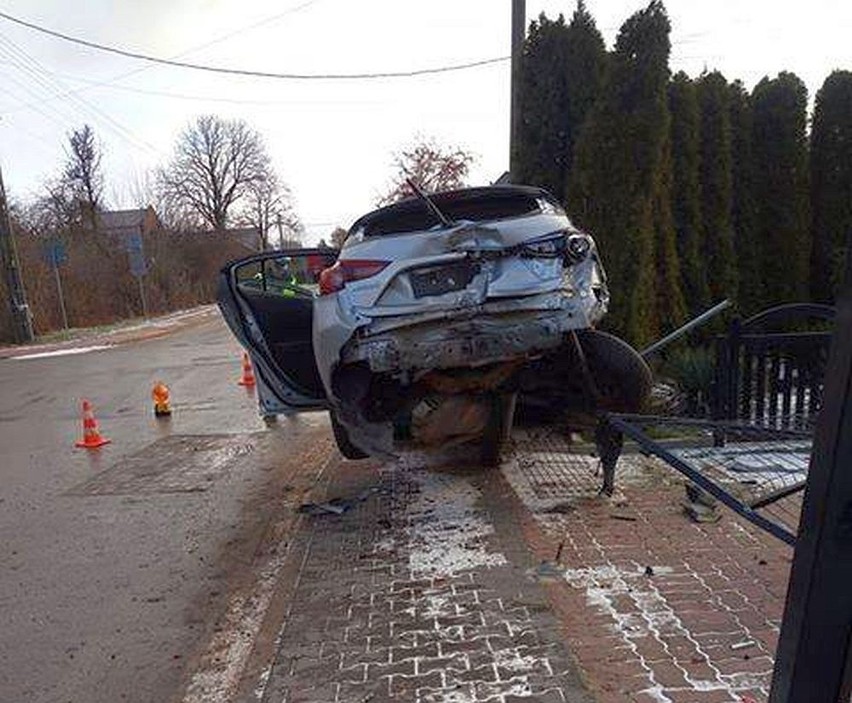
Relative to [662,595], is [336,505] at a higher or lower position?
lower

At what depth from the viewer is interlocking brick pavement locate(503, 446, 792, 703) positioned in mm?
3006

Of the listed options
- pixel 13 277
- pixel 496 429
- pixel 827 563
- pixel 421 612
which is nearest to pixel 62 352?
pixel 13 277

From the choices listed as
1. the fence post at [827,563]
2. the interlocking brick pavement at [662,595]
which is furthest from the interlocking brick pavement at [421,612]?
the fence post at [827,563]

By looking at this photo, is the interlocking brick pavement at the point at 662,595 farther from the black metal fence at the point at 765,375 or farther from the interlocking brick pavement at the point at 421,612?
the black metal fence at the point at 765,375

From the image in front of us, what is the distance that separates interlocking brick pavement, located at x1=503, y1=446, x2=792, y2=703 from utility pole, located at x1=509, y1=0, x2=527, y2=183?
5351mm

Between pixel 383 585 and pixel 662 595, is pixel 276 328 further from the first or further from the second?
pixel 662 595

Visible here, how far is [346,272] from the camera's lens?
479 centimetres

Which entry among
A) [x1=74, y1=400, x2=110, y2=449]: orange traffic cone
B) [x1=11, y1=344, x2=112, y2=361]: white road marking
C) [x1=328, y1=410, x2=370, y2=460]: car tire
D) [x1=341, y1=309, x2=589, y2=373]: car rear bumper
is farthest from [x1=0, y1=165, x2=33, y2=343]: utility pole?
[x1=341, y1=309, x2=589, y2=373]: car rear bumper

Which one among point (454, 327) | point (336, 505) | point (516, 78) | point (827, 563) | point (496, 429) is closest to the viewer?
point (827, 563)

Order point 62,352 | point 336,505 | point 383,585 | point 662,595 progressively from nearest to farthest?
1. point 662,595
2. point 383,585
3. point 336,505
4. point 62,352

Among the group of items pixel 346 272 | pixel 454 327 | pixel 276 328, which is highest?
pixel 346 272

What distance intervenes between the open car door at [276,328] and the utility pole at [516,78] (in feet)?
13.4

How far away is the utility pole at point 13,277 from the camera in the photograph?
21547mm

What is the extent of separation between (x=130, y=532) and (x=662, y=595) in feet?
12.4
